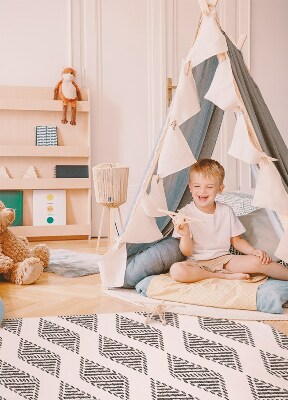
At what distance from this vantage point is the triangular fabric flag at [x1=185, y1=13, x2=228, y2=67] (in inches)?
87.0

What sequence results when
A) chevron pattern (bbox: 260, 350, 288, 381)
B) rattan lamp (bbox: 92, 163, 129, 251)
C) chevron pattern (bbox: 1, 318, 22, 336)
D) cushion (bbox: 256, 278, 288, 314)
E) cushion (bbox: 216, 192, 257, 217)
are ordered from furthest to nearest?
rattan lamp (bbox: 92, 163, 129, 251) < cushion (bbox: 216, 192, 257, 217) < cushion (bbox: 256, 278, 288, 314) < chevron pattern (bbox: 1, 318, 22, 336) < chevron pattern (bbox: 260, 350, 288, 381)

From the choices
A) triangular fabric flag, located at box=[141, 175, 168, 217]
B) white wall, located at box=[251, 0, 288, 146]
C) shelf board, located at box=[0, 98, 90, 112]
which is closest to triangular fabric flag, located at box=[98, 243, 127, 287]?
triangular fabric flag, located at box=[141, 175, 168, 217]

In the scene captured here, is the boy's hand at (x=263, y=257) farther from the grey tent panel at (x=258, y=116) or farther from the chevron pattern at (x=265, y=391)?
the chevron pattern at (x=265, y=391)

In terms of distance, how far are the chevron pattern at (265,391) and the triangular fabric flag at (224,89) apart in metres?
1.20

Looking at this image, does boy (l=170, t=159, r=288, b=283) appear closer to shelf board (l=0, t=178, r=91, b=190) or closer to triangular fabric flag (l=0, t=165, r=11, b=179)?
shelf board (l=0, t=178, r=91, b=190)

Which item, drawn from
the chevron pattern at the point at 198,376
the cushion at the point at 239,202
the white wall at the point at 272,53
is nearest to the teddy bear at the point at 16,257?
the cushion at the point at 239,202

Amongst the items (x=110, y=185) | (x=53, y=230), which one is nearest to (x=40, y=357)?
(x=110, y=185)

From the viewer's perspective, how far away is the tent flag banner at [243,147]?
2207 mm

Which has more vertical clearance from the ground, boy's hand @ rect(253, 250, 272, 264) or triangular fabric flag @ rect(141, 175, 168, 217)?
triangular fabric flag @ rect(141, 175, 168, 217)

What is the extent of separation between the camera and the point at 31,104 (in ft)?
14.0

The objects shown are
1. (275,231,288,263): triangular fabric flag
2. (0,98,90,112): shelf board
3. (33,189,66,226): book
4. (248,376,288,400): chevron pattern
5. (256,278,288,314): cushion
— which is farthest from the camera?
(33,189,66,226): book

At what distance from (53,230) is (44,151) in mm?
658

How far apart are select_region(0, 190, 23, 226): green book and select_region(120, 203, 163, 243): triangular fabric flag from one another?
209cm

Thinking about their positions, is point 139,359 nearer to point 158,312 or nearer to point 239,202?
point 158,312
